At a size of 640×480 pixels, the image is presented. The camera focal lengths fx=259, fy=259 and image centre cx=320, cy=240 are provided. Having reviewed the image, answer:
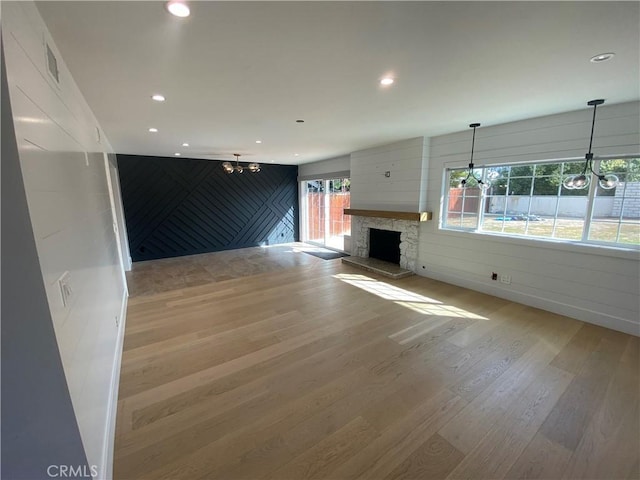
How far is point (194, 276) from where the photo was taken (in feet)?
16.8

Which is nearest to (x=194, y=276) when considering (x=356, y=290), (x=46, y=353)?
(x=356, y=290)

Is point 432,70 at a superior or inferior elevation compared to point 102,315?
superior

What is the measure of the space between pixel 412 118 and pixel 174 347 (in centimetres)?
382

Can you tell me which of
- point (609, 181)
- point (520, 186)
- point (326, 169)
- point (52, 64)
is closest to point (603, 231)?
point (609, 181)

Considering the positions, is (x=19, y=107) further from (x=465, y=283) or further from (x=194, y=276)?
(x=465, y=283)

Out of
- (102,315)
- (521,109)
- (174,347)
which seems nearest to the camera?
(102,315)

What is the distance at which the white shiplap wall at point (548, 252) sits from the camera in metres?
2.81

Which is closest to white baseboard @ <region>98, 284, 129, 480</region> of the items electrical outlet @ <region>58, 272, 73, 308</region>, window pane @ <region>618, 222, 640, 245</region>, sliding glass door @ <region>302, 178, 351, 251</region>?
electrical outlet @ <region>58, 272, 73, 308</region>

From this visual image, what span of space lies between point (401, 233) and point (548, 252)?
7.29 ft

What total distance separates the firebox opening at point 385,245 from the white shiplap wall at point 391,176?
58 cm

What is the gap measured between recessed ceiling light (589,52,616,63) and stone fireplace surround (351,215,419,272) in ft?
10.2

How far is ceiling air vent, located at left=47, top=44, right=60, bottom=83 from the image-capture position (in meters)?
1.44

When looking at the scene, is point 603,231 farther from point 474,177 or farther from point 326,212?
point 326,212

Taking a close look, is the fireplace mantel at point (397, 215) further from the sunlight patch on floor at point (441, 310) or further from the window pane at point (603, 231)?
the window pane at point (603, 231)
